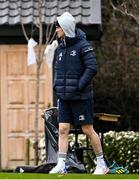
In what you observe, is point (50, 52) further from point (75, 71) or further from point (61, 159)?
point (61, 159)

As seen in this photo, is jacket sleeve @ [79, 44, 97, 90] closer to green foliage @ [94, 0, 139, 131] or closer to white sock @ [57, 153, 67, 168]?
white sock @ [57, 153, 67, 168]

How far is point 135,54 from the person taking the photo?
731 inches

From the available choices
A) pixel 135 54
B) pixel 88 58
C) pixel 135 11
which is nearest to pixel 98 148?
pixel 88 58

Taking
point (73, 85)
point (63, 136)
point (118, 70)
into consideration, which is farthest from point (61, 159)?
point (118, 70)

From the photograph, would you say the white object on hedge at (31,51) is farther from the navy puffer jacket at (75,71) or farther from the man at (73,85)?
the navy puffer jacket at (75,71)

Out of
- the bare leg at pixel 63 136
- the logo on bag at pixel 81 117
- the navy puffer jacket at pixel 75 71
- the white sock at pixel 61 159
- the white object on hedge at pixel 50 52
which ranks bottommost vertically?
the white sock at pixel 61 159

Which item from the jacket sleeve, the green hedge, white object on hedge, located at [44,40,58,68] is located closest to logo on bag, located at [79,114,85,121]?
the jacket sleeve

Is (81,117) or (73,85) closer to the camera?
(73,85)

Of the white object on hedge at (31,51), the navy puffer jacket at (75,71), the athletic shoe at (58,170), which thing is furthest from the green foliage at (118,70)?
the athletic shoe at (58,170)

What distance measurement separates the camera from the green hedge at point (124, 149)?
48.7 ft

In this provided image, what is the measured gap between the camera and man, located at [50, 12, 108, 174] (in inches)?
403

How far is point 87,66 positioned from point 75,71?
0.17 metres

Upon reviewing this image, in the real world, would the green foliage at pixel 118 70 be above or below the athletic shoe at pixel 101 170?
above

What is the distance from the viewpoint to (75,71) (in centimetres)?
1027
